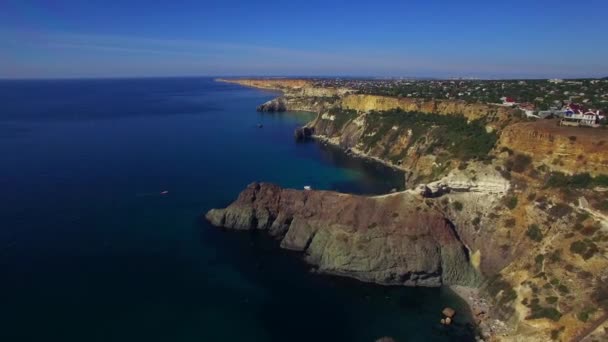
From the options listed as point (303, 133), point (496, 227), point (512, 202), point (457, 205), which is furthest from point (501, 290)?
point (303, 133)

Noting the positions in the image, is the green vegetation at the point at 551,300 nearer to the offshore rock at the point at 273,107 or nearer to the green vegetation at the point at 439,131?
the green vegetation at the point at 439,131

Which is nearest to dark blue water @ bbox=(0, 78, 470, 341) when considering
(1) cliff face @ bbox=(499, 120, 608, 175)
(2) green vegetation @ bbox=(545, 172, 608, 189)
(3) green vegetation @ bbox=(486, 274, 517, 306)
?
(3) green vegetation @ bbox=(486, 274, 517, 306)

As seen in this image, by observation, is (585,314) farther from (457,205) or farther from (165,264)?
(165,264)

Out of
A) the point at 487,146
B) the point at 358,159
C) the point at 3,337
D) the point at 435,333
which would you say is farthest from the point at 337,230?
the point at 358,159

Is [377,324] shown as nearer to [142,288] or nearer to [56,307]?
[142,288]

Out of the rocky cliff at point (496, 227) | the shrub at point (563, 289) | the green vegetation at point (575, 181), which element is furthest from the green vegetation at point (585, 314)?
the green vegetation at point (575, 181)
